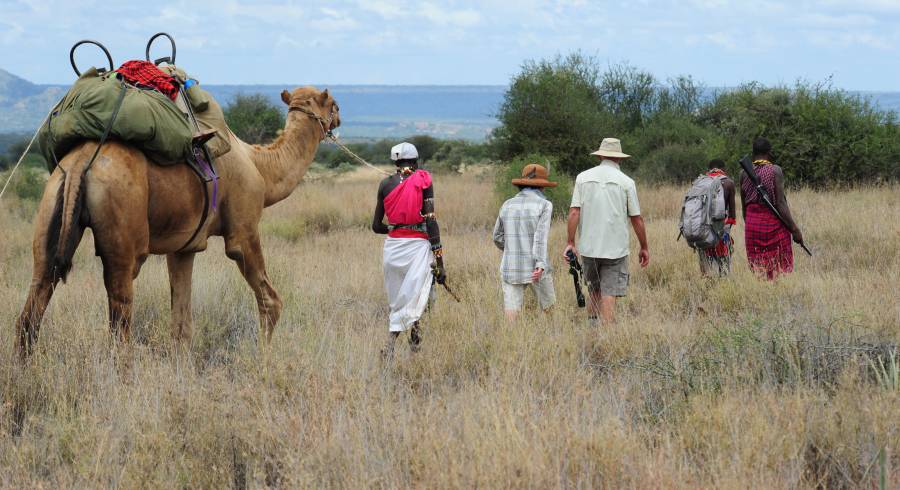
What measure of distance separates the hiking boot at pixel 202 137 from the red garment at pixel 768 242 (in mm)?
5733

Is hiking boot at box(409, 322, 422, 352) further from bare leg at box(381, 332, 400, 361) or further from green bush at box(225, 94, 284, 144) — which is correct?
green bush at box(225, 94, 284, 144)

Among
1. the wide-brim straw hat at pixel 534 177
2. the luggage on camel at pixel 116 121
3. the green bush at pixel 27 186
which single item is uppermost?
the luggage on camel at pixel 116 121

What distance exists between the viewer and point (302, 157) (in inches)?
348

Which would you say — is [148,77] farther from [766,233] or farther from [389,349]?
[766,233]

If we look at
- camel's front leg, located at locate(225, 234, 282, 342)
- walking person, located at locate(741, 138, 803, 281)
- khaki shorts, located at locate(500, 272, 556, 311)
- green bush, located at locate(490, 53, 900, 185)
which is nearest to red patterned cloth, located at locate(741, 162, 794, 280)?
walking person, located at locate(741, 138, 803, 281)

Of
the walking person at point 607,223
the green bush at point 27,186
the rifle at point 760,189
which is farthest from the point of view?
the green bush at point 27,186

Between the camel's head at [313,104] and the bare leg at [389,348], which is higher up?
the camel's head at [313,104]

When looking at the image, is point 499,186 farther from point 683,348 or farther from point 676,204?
point 683,348

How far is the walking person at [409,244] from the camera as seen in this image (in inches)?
317

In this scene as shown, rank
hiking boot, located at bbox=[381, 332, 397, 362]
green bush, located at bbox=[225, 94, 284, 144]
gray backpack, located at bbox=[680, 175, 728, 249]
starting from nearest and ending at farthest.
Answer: hiking boot, located at bbox=[381, 332, 397, 362] → gray backpack, located at bbox=[680, 175, 728, 249] → green bush, located at bbox=[225, 94, 284, 144]

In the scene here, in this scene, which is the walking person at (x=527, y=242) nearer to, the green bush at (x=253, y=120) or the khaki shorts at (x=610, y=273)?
the khaki shorts at (x=610, y=273)

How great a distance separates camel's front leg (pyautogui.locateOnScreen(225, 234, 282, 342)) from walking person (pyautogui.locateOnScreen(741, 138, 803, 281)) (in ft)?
16.6

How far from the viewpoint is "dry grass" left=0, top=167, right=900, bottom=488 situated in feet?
16.2

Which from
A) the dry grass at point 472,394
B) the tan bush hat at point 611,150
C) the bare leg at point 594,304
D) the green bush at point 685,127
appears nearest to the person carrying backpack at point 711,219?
the dry grass at point 472,394
